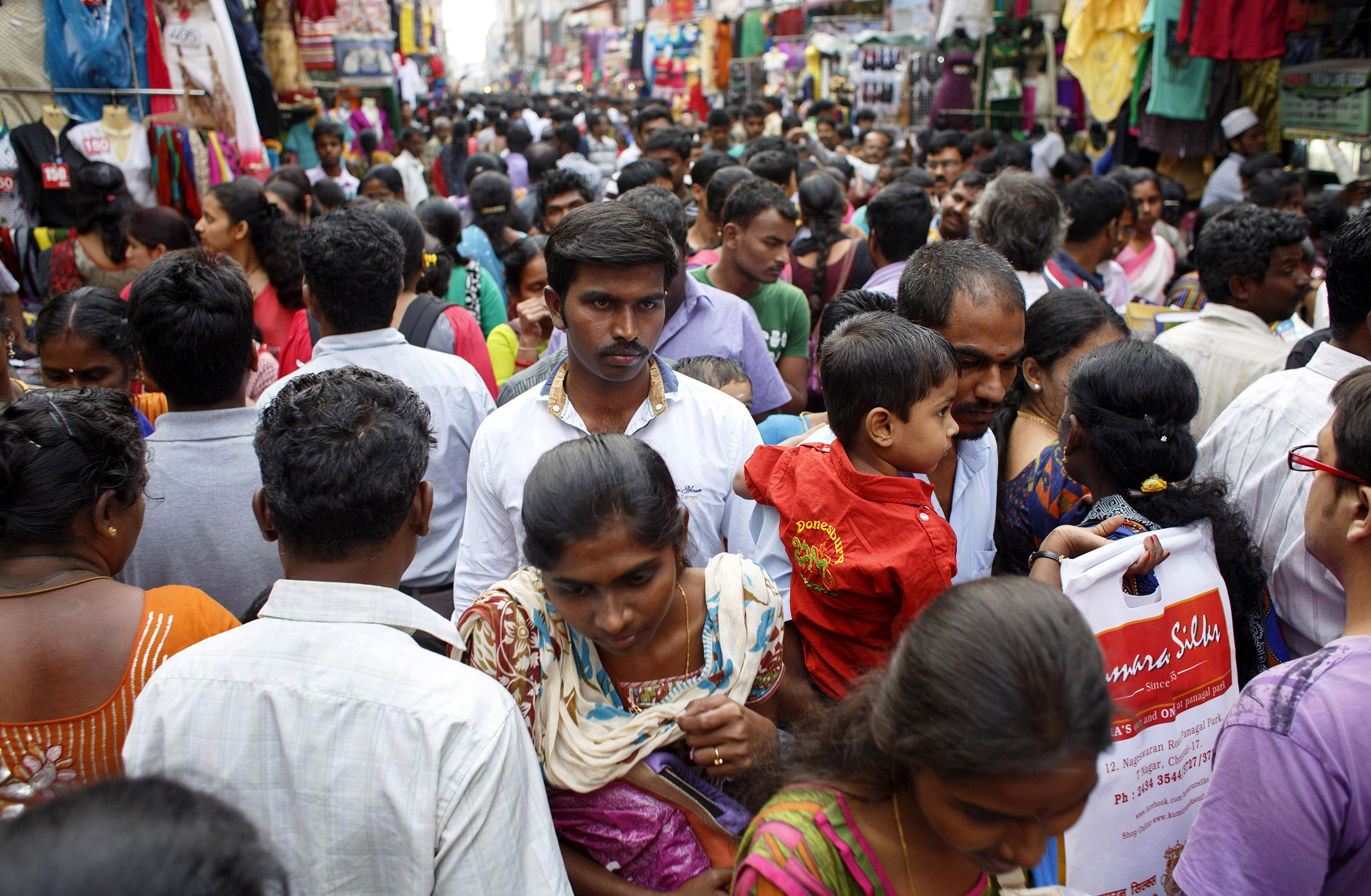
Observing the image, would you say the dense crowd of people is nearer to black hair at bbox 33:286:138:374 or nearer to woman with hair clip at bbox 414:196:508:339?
black hair at bbox 33:286:138:374

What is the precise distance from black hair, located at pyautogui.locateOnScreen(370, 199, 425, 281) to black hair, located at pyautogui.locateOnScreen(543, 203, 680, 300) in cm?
176

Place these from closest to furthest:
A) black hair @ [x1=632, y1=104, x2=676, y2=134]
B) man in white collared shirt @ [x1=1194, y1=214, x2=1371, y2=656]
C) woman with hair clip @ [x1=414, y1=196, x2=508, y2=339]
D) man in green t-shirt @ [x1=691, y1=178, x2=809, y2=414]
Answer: man in white collared shirt @ [x1=1194, y1=214, x2=1371, y2=656], man in green t-shirt @ [x1=691, y1=178, x2=809, y2=414], woman with hair clip @ [x1=414, y1=196, x2=508, y2=339], black hair @ [x1=632, y1=104, x2=676, y2=134]

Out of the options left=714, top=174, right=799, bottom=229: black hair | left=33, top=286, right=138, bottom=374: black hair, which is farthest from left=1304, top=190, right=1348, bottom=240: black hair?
left=33, top=286, right=138, bottom=374: black hair

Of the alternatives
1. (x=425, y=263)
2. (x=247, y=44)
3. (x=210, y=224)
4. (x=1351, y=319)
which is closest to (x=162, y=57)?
(x=247, y=44)

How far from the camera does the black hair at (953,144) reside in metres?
9.28

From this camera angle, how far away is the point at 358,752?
4.30 ft

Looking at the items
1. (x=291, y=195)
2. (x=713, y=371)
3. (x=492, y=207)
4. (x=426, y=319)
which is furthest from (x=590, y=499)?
(x=291, y=195)

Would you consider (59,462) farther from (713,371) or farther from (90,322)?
(713,371)

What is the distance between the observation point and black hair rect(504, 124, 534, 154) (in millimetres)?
10766

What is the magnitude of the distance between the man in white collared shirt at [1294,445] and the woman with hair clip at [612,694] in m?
1.35

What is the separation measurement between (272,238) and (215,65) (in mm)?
3216

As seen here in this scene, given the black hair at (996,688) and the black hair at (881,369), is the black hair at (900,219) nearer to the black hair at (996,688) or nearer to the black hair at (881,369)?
the black hair at (881,369)

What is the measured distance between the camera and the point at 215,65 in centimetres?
665

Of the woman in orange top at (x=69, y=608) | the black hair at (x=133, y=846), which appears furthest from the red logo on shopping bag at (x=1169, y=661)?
the woman in orange top at (x=69, y=608)
